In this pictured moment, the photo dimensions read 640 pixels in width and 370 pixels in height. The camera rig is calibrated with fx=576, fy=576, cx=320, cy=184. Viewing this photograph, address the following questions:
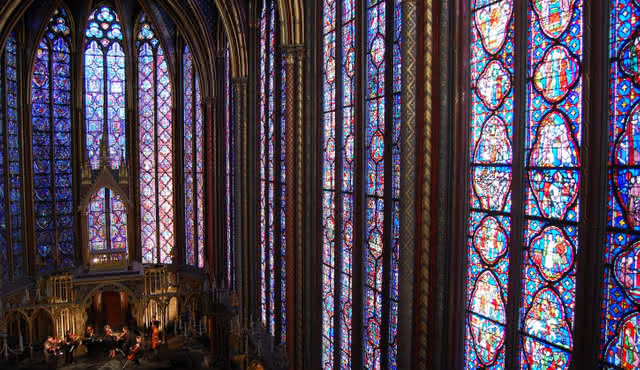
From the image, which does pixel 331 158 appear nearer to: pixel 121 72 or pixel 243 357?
pixel 243 357

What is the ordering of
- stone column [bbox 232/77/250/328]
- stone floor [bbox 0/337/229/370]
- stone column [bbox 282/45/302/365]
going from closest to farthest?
stone column [bbox 282/45/302/365] → stone column [bbox 232/77/250/328] → stone floor [bbox 0/337/229/370]

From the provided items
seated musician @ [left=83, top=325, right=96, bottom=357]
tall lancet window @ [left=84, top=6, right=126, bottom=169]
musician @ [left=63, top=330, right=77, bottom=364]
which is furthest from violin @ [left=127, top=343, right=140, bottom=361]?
tall lancet window @ [left=84, top=6, right=126, bottom=169]

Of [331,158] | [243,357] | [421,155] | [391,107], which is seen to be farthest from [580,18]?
[243,357]

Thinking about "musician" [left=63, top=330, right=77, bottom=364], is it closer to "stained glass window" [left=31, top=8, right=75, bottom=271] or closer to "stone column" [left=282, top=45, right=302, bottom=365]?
"stained glass window" [left=31, top=8, right=75, bottom=271]

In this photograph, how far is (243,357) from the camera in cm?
1538

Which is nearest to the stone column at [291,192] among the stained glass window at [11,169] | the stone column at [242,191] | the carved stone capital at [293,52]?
the carved stone capital at [293,52]

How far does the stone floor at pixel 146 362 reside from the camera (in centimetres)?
1750

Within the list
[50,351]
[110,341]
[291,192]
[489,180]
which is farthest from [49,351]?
[489,180]

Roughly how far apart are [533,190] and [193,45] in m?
16.6

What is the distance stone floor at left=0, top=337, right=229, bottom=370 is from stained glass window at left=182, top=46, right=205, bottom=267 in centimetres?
406

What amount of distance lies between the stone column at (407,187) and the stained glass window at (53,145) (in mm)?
16575

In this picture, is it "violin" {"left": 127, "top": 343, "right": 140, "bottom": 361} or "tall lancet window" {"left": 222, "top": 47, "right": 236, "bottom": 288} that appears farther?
"tall lancet window" {"left": 222, "top": 47, "right": 236, "bottom": 288}

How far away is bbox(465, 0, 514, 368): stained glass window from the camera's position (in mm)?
6441

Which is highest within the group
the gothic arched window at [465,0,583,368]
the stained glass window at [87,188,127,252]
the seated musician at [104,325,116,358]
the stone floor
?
the gothic arched window at [465,0,583,368]
